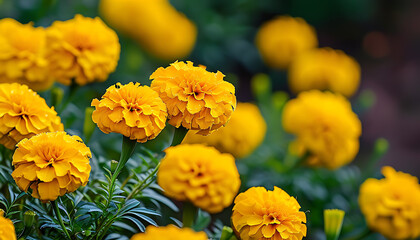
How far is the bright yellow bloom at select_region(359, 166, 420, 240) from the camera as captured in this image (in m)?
1.43

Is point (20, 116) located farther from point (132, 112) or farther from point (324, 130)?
point (324, 130)

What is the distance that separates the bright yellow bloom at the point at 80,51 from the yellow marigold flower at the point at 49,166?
15.2 inches

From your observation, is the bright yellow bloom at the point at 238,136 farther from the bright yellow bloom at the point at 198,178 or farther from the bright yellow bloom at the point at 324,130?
the bright yellow bloom at the point at 198,178

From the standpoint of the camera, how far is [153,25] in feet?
9.16

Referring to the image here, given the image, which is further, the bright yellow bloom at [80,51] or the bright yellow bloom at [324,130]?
the bright yellow bloom at [324,130]

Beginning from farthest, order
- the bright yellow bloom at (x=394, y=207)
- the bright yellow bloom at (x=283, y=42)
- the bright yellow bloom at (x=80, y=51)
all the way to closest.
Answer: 1. the bright yellow bloom at (x=283, y=42)
2. the bright yellow bloom at (x=394, y=207)
3. the bright yellow bloom at (x=80, y=51)

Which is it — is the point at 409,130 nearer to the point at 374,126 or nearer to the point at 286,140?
the point at 374,126

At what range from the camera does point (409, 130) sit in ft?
11.3

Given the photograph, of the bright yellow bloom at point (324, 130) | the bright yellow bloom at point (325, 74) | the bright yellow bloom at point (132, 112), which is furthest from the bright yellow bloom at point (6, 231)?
the bright yellow bloom at point (325, 74)

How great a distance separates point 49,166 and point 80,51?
1.51ft

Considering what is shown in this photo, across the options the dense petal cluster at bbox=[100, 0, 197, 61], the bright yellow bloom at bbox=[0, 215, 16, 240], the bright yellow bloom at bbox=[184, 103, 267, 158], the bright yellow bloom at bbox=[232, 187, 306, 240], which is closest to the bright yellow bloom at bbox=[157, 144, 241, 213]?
the bright yellow bloom at bbox=[232, 187, 306, 240]

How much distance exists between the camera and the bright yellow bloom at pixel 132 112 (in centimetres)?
97

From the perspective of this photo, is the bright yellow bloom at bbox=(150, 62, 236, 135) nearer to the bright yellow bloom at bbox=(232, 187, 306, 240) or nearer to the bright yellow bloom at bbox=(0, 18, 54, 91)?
the bright yellow bloom at bbox=(232, 187, 306, 240)

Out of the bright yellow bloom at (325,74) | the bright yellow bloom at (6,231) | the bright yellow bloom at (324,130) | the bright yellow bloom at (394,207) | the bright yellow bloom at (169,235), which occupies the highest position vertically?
the bright yellow bloom at (169,235)
